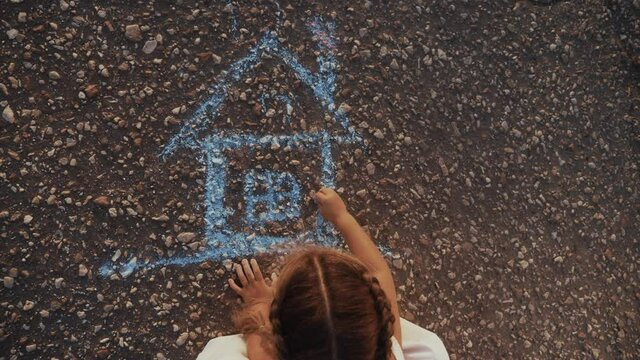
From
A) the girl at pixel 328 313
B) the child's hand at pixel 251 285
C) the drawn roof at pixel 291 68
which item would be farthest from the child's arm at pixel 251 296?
the drawn roof at pixel 291 68

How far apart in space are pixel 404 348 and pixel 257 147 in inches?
39.4

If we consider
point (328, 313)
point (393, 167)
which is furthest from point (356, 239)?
point (328, 313)

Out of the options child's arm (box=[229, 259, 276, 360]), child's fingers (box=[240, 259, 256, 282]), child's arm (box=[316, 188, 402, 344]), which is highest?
child's arm (box=[316, 188, 402, 344])

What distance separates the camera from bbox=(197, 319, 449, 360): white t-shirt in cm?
192

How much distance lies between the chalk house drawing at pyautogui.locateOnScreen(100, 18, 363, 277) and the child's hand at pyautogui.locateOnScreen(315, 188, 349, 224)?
55 mm

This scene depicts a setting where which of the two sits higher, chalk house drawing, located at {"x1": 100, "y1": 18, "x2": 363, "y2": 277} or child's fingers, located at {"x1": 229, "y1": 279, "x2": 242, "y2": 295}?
chalk house drawing, located at {"x1": 100, "y1": 18, "x2": 363, "y2": 277}

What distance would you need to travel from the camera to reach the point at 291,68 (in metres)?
2.28

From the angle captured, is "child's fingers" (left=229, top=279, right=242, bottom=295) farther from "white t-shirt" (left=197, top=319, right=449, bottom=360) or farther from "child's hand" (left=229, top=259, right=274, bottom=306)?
"white t-shirt" (left=197, top=319, right=449, bottom=360)

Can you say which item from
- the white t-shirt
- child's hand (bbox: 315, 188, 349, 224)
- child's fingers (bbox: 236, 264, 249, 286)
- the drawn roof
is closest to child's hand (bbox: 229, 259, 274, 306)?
child's fingers (bbox: 236, 264, 249, 286)

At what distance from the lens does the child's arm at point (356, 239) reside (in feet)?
6.95

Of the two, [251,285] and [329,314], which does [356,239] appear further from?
[329,314]

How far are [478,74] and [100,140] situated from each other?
5.49 ft

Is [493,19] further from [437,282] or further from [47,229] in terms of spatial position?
[47,229]

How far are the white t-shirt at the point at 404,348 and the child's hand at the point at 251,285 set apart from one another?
179mm
